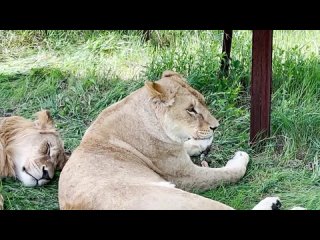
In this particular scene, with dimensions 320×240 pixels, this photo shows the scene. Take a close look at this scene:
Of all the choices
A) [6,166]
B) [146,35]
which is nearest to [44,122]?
[6,166]

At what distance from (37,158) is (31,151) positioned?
69mm

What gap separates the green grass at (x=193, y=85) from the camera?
4656mm

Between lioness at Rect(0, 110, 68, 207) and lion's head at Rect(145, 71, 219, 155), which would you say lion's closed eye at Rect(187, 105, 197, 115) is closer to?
lion's head at Rect(145, 71, 219, 155)

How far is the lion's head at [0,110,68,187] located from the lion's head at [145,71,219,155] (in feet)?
2.28

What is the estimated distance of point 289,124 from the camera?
5.16 meters

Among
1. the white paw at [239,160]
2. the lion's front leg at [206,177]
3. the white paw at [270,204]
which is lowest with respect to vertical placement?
the white paw at [270,204]

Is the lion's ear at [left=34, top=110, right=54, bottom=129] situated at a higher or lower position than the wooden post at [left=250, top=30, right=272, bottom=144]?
lower

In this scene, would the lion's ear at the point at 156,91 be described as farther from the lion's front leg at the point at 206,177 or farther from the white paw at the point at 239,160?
the white paw at the point at 239,160

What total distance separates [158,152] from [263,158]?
2.59 ft

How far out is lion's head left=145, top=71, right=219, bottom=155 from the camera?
14.4 feet

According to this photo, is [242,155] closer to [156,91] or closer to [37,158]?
[156,91]

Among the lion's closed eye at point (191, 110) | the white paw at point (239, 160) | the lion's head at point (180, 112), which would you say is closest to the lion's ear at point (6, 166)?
the lion's head at point (180, 112)

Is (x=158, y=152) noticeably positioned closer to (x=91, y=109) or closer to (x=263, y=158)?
(x=263, y=158)

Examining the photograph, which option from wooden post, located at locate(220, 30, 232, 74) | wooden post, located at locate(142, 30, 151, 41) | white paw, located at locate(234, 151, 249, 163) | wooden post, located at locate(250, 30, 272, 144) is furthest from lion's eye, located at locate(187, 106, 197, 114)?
wooden post, located at locate(142, 30, 151, 41)
